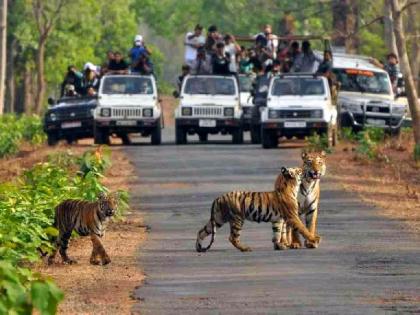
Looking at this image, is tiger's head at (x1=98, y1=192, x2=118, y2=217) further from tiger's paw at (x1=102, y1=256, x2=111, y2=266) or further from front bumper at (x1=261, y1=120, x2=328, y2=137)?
front bumper at (x1=261, y1=120, x2=328, y2=137)

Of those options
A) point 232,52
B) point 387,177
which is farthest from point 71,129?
point 387,177

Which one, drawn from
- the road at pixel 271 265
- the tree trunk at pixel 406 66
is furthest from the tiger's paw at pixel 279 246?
the tree trunk at pixel 406 66

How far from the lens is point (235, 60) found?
45.3 metres

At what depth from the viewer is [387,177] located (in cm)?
3106

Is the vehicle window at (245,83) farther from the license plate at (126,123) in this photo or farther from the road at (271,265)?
the road at (271,265)

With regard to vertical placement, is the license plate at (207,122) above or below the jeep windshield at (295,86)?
below

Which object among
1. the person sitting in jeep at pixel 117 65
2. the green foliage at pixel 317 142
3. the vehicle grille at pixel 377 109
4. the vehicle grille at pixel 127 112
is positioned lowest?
the green foliage at pixel 317 142

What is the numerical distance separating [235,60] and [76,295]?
30.7m

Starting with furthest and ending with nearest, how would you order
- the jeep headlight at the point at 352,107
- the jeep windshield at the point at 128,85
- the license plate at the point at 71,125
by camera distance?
the jeep headlight at the point at 352,107 → the license plate at the point at 71,125 → the jeep windshield at the point at 128,85

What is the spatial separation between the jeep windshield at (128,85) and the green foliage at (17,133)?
2742 millimetres

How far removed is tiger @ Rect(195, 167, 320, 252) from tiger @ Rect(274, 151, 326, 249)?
0.11m

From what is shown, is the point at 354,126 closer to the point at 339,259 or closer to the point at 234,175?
the point at 234,175

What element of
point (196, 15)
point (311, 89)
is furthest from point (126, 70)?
point (196, 15)

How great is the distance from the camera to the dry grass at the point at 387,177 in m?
24.5
